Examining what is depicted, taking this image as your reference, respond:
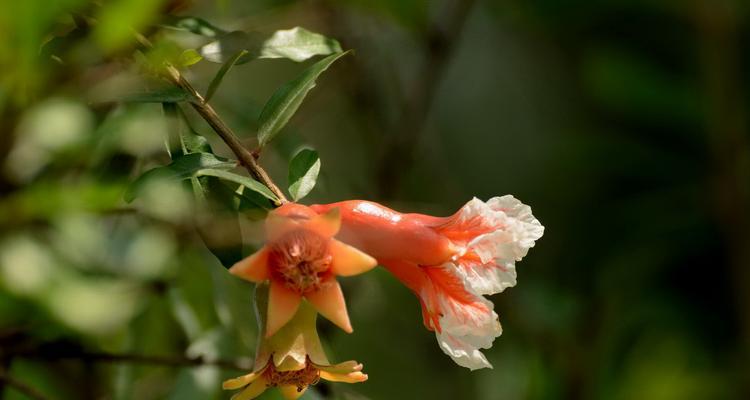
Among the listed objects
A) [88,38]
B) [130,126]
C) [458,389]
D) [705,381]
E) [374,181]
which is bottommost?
[458,389]

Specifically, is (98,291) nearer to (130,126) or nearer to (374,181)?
(130,126)

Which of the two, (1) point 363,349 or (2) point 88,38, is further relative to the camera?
(1) point 363,349

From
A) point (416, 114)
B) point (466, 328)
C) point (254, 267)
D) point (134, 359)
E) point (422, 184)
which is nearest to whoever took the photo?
point (254, 267)

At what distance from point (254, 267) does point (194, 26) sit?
0.30m

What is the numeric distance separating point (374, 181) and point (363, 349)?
1.74ft

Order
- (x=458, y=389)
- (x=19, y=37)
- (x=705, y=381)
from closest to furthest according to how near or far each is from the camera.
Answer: (x=19, y=37)
(x=705, y=381)
(x=458, y=389)

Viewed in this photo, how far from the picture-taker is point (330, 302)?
0.67 m

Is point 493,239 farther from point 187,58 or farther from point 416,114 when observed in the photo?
point 416,114

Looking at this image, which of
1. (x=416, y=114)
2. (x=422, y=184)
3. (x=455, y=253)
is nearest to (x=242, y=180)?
(x=455, y=253)

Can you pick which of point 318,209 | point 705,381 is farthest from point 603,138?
point 318,209

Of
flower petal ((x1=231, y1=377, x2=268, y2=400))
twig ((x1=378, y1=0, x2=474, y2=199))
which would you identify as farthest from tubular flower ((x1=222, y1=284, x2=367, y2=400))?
twig ((x1=378, y1=0, x2=474, y2=199))

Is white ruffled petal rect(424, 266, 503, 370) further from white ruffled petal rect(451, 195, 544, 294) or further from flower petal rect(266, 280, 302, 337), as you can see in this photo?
flower petal rect(266, 280, 302, 337)

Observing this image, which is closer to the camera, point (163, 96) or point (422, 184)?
point (163, 96)

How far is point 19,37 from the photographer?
774 mm
